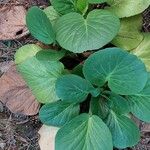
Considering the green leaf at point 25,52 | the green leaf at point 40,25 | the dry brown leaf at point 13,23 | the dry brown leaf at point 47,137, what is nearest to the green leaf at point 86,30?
the green leaf at point 40,25

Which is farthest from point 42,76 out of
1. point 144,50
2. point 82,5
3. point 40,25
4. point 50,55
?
point 144,50

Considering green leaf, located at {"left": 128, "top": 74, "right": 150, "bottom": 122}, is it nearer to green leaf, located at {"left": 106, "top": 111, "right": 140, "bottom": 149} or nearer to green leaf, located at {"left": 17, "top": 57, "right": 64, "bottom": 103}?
green leaf, located at {"left": 106, "top": 111, "right": 140, "bottom": 149}

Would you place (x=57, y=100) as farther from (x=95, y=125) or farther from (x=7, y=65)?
(x=7, y=65)

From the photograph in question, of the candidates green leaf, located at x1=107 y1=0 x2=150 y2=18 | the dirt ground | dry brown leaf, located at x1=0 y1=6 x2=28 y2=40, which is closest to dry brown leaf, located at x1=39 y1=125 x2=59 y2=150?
the dirt ground

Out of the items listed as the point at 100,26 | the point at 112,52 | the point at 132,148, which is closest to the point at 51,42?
the point at 100,26

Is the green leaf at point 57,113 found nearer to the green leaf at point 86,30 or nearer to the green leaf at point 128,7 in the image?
the green leaf at point 86,30

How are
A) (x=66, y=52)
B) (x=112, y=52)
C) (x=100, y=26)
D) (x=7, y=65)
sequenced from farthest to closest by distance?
1. (x=7, y=65)
2. (x=66, y=52)
3. (x=100, y=26)
4. (x=112, y=52)
